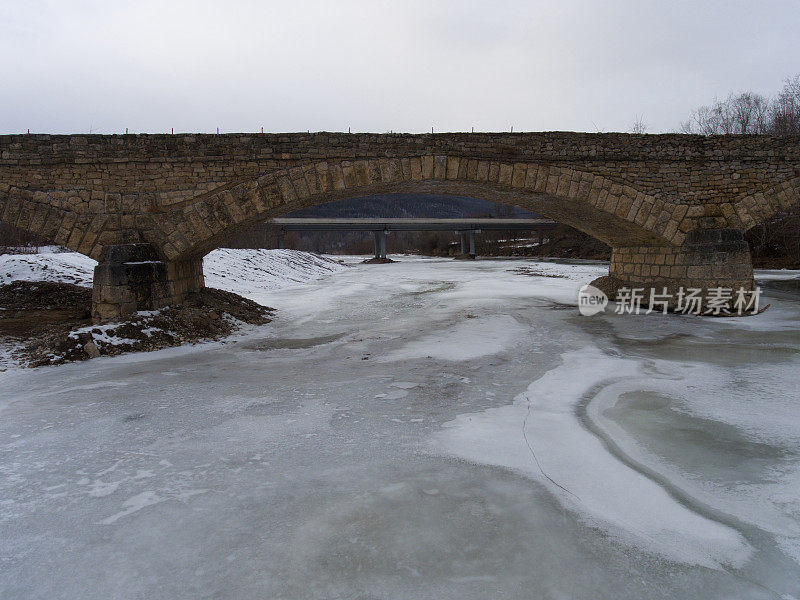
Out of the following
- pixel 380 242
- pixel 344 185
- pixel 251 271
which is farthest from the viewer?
pixel 380 242

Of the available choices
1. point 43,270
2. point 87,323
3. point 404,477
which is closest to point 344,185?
point 87,323

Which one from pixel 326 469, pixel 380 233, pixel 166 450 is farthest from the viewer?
pixel 380 233

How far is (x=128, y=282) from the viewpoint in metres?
8.31

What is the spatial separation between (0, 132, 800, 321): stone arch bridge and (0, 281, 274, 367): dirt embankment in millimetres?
583

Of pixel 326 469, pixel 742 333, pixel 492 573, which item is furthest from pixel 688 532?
pixel 742 333

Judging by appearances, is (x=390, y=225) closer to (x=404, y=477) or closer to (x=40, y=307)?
(x=40, y=307)

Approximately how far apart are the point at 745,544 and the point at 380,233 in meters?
53.2

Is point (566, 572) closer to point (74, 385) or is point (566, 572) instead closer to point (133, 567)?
point (133, 567)

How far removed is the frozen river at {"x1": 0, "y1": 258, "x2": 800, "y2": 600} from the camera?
2318 millimetres

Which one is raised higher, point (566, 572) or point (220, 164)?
point (220, 164)

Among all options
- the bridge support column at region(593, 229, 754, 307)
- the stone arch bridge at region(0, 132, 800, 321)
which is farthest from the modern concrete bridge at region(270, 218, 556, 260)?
the bridge support column at region(593, 229, 754, 307)

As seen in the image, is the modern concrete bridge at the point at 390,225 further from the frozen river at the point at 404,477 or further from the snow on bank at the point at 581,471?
the snow on bank at the point at 581,471

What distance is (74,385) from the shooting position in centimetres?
568

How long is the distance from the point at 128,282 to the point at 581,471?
7.81 metres
